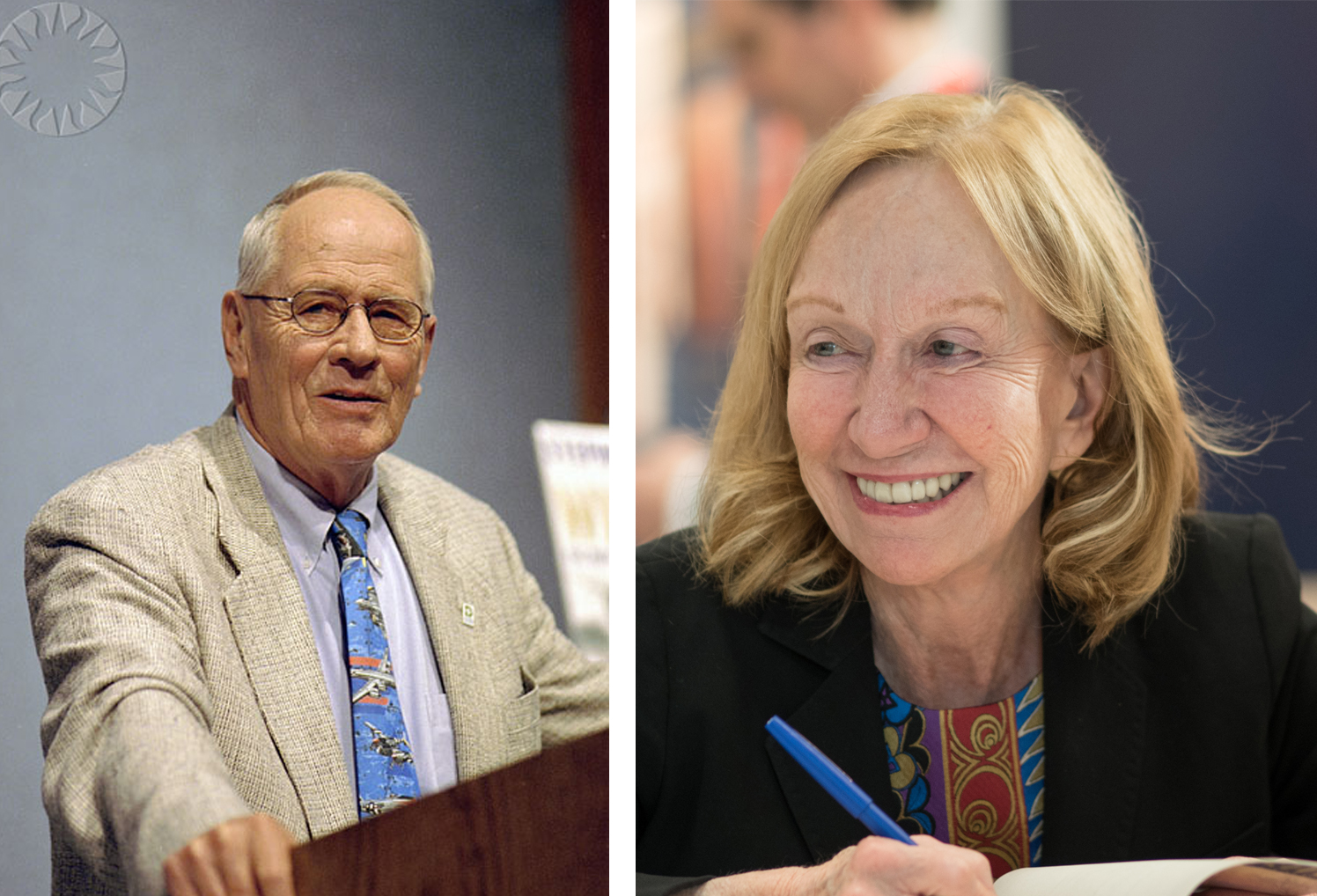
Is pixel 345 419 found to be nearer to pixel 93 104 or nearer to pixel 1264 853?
pixel 93 104

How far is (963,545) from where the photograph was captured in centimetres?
182

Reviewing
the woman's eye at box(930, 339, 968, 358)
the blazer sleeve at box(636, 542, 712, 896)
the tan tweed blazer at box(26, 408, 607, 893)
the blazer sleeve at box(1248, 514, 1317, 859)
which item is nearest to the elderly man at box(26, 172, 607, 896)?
the tan tweed blazer at box(26, 408, 607, 893)

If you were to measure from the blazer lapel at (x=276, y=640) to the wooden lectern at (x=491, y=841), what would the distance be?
6cm

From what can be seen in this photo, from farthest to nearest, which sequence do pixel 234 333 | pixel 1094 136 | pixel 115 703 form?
pixel 1094 136 < pixel 234 333 < pixel 115 703

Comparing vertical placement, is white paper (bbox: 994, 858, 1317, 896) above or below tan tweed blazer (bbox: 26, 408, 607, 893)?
below

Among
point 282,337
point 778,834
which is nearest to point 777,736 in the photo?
point 778,834

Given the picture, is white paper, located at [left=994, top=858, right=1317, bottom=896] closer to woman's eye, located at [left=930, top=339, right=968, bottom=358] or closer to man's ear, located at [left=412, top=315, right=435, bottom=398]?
woman's eye, located at [left=930, top=339, right=968, bottom=358]

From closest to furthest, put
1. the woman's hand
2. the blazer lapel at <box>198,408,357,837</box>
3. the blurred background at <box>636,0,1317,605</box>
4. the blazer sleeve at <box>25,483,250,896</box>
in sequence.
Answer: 1. the blazer sleeve at <box>25,483,250,896</box>
2. the blazer lapel at <box>198,408,357,837</box>
3. the woman's hand
4. the blurred background at <box>636,0,1317,605</box>

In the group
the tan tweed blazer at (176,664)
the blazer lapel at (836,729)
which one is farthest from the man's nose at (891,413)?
the tan tweed blazer at (176,664)

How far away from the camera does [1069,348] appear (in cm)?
179

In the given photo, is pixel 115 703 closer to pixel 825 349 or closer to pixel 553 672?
pixel 553 672

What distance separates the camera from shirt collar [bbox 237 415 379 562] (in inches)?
62.9

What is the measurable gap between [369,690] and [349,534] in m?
0.21

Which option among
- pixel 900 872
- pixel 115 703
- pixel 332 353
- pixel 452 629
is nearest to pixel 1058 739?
pixel 900 872
